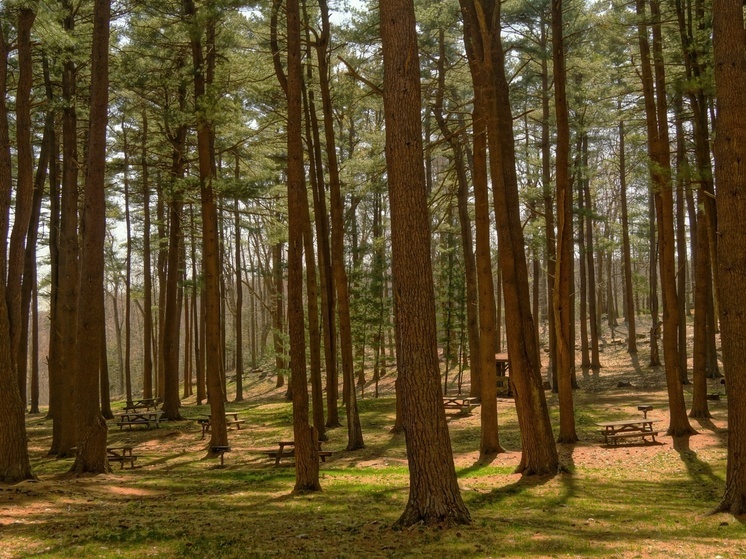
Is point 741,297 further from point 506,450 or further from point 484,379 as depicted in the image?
point 506,450

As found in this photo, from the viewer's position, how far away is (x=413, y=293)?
23.2 ft

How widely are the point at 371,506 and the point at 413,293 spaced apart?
3580 mm

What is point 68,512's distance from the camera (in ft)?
28.1

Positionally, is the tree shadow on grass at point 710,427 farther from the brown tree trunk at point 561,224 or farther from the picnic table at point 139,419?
the picnic table at point 139,419

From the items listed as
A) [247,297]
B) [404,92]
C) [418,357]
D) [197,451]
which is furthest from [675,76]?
[247,297]

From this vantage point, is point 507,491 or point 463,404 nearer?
point 507,491

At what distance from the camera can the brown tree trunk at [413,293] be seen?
22.8 ft

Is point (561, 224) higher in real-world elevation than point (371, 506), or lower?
higher

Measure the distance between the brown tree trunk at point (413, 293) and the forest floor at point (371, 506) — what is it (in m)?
0.37

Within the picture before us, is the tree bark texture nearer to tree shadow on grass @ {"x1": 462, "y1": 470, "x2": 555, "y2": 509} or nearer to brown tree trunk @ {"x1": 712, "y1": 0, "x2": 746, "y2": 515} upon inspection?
tree shadow on grass @ {"x1": 462, "y1": 470, "x2": 555, "y2": 509}

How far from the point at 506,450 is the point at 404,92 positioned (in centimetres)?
987

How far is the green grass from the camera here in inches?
259

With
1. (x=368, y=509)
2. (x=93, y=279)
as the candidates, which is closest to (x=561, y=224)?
(x=368, y=509)

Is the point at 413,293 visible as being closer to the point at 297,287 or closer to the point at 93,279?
the point at 297,287
